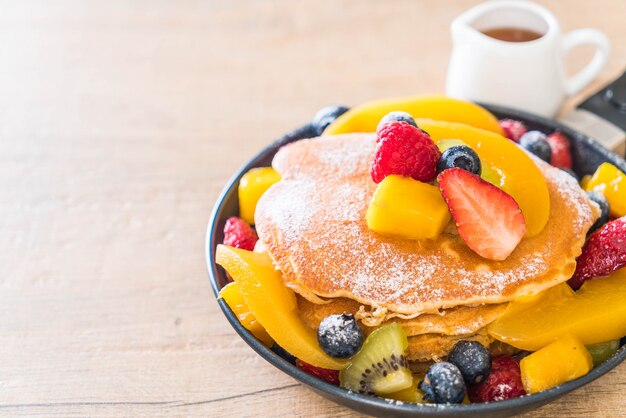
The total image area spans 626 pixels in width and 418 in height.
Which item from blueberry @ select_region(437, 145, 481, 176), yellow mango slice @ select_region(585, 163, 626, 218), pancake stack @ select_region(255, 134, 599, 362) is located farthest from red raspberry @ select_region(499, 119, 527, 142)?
blueberry @ select_region(437, 145, 481, 176)

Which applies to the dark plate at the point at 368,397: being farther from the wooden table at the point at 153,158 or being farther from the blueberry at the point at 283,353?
the wooden table at the point at 153,158

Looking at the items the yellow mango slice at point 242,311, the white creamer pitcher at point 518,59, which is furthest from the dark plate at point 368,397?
the white creamer pitcher at point 518,59

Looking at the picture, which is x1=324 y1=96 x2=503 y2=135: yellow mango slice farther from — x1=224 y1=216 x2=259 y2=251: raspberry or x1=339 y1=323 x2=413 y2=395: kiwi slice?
x1=339 y1=323 x2=413 y2=395: kiwi slice

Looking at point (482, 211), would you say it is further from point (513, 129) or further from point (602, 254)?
point (513, 129)

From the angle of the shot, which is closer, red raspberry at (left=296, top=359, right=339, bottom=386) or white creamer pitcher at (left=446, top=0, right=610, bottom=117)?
red raspberry at (left=296, top=359, right=339, bottom=386)

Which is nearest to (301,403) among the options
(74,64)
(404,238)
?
(404,238)

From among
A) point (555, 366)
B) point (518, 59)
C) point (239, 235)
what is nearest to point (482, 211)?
point (555, 366)
